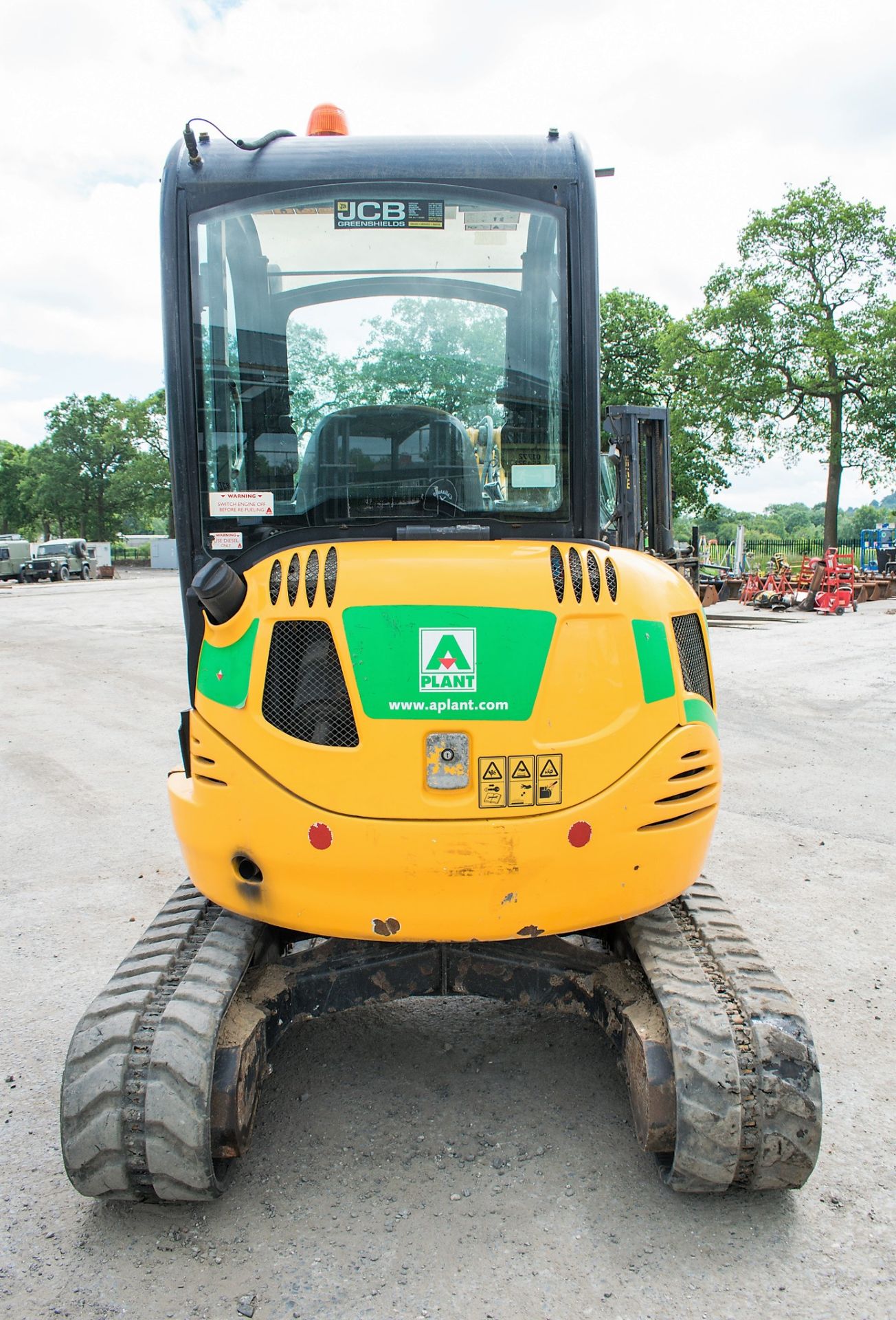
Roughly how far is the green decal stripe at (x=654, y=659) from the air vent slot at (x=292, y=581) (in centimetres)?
99

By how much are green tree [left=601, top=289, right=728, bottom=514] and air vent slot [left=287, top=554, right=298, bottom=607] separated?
33.6 m

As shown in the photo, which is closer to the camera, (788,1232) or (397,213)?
(788,1232)

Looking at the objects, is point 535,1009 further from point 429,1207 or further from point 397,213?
point 397,213

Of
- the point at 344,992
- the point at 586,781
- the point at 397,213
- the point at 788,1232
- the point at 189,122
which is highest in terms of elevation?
the point at 189,122

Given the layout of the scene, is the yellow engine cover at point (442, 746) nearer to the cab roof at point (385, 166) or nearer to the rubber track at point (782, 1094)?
the rubber track at point (782, 1094)

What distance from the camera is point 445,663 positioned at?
2734 millimetres

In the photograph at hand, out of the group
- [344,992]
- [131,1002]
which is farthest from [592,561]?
[131,1002]

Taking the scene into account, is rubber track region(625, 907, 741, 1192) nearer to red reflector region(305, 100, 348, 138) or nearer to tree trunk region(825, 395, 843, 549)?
red reflector region(305, 100, 348, 138)

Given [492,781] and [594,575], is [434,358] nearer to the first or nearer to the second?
[594,575]

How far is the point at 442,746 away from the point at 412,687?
18 centimetres

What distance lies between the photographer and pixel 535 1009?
13.2 feet

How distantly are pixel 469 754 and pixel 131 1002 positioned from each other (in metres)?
1.23

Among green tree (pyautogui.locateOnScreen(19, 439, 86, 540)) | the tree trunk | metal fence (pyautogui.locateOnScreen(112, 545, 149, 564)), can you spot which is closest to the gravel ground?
the tree trunk

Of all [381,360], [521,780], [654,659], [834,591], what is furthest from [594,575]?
[834,591]
